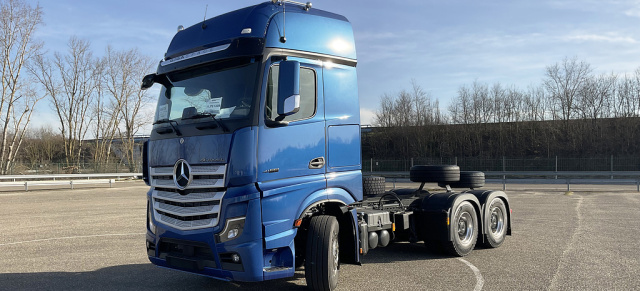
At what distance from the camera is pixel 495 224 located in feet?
29.1

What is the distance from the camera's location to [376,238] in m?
6.57

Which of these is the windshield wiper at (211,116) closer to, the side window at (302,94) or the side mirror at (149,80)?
the side window at (302,94)

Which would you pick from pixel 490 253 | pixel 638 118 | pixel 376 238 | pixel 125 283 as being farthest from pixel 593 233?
pixel 638 118

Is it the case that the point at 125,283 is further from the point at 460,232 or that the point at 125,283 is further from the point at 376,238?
the point at 460,232

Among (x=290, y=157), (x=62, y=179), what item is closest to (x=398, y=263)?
(x=290, y=157)

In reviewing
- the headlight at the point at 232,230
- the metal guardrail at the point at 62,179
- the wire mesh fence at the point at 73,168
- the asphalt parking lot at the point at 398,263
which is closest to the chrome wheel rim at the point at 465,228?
the asphalt parking lot at the point at 398,263

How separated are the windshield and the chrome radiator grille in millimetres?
603

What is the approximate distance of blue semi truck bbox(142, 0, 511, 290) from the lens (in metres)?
4.71

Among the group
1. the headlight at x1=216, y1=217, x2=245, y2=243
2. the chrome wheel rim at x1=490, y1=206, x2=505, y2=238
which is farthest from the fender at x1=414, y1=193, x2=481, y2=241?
the headlight at x1=216, y1=217, x2=245, y2=243

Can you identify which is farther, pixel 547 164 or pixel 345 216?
pixel 547 164

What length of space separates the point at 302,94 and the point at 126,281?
376 centimetres

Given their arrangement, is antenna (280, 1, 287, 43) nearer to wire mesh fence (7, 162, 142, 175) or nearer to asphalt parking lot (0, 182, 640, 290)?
asphalt parking lot (0, 182, 640, 290)

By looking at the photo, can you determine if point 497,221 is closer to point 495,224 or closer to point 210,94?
point 495,224

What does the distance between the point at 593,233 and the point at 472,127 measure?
4429 centimetres
